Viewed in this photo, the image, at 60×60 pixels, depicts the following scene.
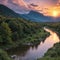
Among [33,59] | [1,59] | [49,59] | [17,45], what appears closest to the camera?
[1,59]

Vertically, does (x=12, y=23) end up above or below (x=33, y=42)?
above

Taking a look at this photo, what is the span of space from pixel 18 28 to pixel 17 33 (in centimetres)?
265

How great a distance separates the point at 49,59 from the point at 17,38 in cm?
2305

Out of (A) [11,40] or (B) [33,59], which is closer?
(B) [33,59]

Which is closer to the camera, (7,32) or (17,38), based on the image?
(7,32)

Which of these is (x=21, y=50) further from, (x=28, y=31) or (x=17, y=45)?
(x=28, y=31)

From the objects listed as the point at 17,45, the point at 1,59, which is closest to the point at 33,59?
the point at 1,59

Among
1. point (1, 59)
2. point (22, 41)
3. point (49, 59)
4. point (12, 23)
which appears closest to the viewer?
point (1, 59)

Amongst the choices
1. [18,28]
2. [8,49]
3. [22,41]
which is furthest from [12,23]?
[8,49]

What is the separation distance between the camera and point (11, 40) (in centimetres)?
4659

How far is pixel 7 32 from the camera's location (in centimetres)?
4544

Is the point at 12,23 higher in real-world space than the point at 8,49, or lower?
higher

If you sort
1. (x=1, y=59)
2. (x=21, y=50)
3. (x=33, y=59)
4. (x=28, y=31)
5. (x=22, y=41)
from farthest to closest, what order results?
1. (x=28, y=31)
2. (x=22, y=41)
3. (x=21, y=50)
4. (x=33, y=59)
5. (x=1, y=59)

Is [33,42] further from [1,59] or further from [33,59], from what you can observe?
[1,59]
